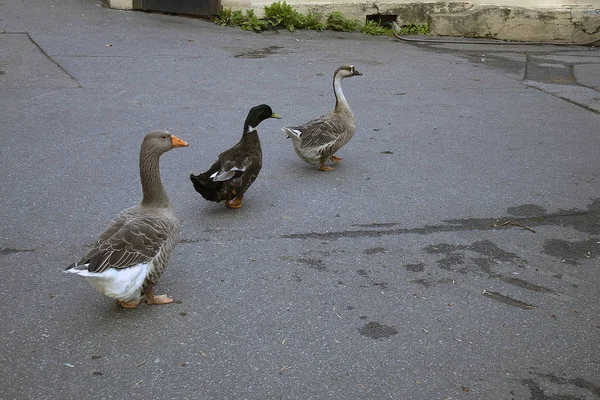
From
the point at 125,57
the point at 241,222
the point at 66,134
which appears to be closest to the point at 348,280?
the point at 241,222

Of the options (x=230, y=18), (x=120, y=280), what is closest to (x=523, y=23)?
(x=230, y=18)

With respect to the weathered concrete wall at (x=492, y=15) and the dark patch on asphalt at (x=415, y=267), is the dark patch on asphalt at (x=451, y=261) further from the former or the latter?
the weathered concrete wall at (x=492, y=15)

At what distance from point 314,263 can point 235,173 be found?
1.21m

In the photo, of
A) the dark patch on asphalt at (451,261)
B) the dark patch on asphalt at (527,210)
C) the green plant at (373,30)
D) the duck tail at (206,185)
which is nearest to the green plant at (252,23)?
the green plant at (373,30)

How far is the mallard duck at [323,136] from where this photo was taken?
655 cm

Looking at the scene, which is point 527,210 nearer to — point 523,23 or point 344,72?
point 344,72

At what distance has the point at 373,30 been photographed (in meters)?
12.5

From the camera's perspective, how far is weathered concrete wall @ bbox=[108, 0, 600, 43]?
1241cm

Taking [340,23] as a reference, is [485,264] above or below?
below

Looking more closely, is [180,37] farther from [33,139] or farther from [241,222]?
[241,222]

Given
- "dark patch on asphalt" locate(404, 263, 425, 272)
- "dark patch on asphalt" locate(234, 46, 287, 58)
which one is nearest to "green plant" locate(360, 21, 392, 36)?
"dark patch on asphalt" locate(234, 46, 287, 58)

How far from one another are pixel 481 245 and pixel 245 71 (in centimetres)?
553

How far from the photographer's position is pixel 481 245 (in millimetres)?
5332

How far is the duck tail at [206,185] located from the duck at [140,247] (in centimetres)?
86
